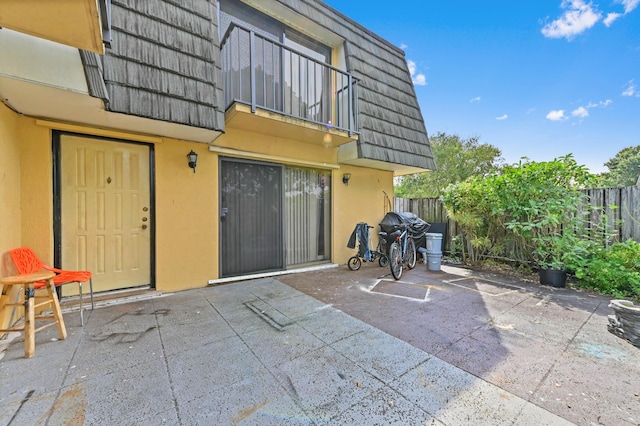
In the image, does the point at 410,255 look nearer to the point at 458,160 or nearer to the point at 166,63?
the point at 166,63

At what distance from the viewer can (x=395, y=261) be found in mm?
4676

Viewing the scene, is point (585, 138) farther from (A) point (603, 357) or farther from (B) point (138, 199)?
(B) point (138, 199)

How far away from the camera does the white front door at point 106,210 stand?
3346mm

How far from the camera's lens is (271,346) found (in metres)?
2.27

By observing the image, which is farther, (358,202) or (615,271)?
(358,202)

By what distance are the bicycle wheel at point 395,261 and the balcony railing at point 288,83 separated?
96.9 inches

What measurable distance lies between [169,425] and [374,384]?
131cm

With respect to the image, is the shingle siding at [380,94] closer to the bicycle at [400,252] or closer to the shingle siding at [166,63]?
the shingle siding at [166,63]

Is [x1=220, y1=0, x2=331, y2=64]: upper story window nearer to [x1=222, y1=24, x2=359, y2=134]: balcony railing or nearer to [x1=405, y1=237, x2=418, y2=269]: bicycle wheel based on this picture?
[x1=222, y1=24, x2=359, y2=134]: balcony railing

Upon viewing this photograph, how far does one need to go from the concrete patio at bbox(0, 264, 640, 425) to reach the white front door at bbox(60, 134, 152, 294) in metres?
0.64

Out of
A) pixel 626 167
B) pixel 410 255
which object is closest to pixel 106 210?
pixel 410 255

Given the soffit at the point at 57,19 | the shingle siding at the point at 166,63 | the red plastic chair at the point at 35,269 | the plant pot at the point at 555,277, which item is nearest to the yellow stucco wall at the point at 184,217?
the shingle siding at the point at 166,63

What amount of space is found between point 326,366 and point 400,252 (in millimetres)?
3546

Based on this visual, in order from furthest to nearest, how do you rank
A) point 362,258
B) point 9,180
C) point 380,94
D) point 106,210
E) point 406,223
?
point 406,223 → point 380,94 → point 362,258 → point 106,210 → point 9,180
